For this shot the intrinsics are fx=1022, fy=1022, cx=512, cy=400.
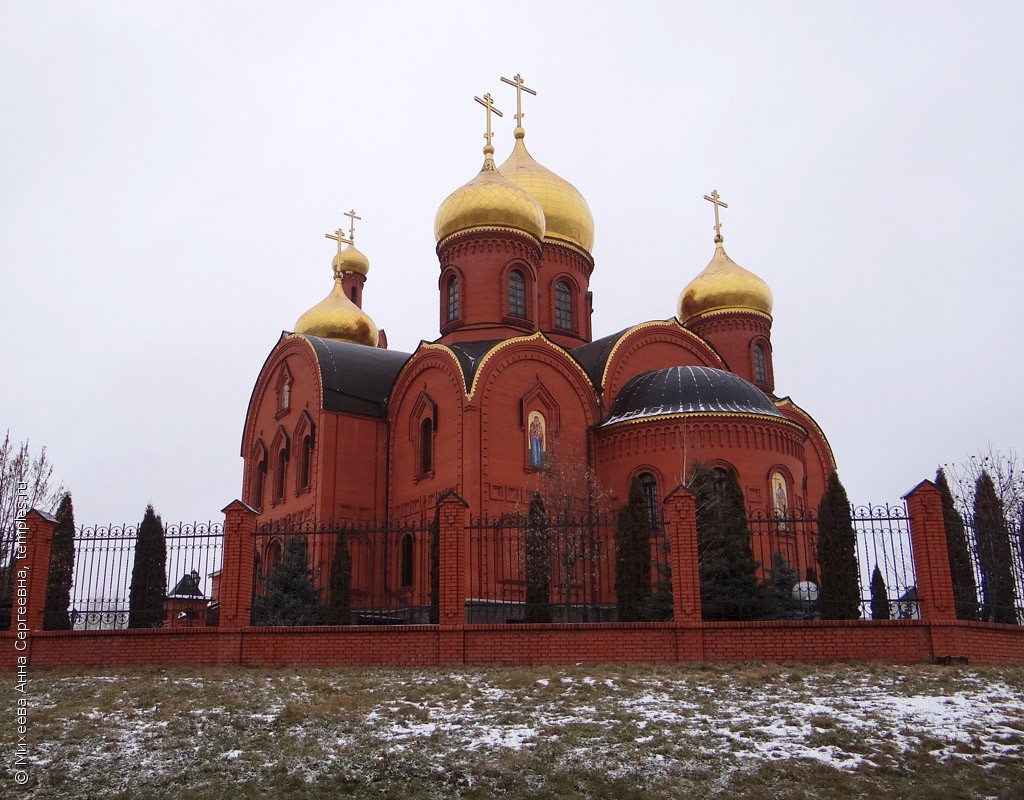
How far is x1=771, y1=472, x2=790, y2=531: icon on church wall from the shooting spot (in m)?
16.6

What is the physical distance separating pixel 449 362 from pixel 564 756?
1121 cm

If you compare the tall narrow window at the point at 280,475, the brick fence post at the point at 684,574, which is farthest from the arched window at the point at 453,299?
the brick fence post at the point at 684,574

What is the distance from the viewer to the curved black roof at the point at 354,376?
1900 cm

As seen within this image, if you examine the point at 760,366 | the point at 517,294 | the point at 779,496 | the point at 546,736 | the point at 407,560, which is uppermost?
the point at 517,294

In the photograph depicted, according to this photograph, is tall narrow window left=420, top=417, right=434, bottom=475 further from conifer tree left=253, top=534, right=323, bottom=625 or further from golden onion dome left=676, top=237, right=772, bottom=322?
golden onion dome left=676, top=237, right=772, bottom=322

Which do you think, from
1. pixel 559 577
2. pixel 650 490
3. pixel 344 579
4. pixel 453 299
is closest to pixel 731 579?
pixel 559 577

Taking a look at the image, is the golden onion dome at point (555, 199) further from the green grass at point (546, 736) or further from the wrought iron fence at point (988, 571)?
the green grass at point (546, 736)

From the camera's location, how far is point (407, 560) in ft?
56.8

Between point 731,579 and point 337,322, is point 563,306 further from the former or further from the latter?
point 731,579

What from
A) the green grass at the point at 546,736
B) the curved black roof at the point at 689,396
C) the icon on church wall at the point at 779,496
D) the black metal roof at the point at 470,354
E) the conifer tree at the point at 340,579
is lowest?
the green grass at the point at 546,736

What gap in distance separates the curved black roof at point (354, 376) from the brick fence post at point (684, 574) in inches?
365

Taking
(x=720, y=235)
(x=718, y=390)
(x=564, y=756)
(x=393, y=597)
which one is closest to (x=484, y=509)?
(x=393, y=597)

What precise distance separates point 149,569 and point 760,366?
14.4 metres

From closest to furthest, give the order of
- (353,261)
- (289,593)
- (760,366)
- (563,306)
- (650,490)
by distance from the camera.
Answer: (289,593), (650,490), (563,306), (760,366), (353,261)
